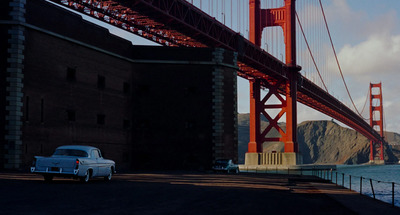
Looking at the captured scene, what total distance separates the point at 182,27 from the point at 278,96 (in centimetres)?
3006

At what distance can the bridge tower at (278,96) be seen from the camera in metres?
76.8

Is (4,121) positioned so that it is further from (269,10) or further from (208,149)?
(269,10)

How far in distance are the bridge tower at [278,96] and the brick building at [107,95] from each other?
3627 centimetres

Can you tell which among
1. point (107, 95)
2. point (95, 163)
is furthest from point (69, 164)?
point (107, 95)

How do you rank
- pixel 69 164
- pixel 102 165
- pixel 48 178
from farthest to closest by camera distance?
pixel 102 165 → pixel 48 178 → pixel 69 164

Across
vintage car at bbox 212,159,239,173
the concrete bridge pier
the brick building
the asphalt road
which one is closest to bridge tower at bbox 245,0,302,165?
the concrete bridge pier

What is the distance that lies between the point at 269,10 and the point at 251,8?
298 cm

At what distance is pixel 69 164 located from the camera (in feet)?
59.5

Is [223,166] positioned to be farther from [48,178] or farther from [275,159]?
[275,159]

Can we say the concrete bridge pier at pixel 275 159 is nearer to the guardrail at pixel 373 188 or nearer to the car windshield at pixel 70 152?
the guardrail at pixel 373 188

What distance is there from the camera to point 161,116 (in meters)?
39.6

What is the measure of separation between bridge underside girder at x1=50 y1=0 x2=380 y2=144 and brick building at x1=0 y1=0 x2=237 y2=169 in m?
9.21

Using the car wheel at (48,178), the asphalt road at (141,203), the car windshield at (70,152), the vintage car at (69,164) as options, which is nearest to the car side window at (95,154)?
the vintage car at (69,164)

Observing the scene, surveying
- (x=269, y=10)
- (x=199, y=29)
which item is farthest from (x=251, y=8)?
(x=199, y=29)
